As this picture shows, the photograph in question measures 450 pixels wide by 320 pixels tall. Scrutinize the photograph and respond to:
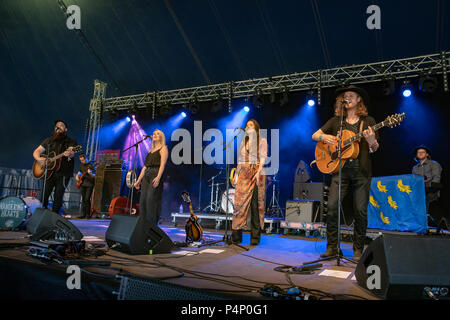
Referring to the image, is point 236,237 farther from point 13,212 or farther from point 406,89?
point 406,89

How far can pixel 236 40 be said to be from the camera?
10039mm

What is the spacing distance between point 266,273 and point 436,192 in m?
6.29

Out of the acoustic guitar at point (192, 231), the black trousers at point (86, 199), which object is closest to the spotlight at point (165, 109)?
the black trousers at point (86, 199)

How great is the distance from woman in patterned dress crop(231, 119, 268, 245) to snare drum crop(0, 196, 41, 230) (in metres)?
3.63

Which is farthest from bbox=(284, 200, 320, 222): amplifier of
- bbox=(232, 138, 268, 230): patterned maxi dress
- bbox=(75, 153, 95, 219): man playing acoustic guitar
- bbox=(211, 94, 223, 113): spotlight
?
bbox=(75, 153, 95, 219): man playing acoustic guitar

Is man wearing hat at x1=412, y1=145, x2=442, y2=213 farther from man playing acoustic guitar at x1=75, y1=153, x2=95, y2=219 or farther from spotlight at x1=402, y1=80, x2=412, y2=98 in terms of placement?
man playing acoustic guitar at x1=75, y1=153, x2=95, y2=219

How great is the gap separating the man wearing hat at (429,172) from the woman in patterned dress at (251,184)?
4445 mm

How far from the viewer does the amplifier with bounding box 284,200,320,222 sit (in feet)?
24.2

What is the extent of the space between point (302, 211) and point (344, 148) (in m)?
4.20

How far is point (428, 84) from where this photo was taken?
25.3 ft

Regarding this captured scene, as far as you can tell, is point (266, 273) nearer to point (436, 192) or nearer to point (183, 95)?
point (436, 192)

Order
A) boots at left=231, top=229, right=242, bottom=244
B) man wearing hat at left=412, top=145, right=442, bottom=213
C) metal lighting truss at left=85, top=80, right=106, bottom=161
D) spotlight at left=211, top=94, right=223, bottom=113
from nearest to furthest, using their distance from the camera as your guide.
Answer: boots at left=231, top=229, right=242, bottom=244 → man wearing hat at left=412, top=145, right=442, bottom=213 → spotlight at left=211, top=94, right=223, bottom=113 → metal lighting truss at left=85, top=80, right=106, bottom=161

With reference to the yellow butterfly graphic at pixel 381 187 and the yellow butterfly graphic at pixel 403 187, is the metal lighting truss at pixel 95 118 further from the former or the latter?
the yellow butterfly graphic at pixel 403 187
